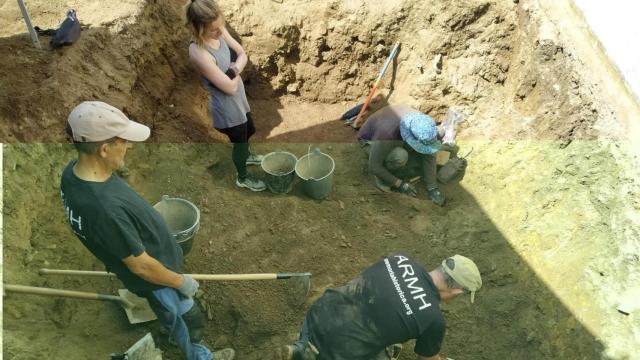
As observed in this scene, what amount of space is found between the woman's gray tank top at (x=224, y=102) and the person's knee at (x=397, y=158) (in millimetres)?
1697

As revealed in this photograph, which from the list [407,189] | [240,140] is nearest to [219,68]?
[240,140]

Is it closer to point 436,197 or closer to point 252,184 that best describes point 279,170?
point 252,184

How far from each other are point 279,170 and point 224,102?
1269 millimetres

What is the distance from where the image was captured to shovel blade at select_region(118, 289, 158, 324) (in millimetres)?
3625

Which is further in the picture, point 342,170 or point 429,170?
point 342,170

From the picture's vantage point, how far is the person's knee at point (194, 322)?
3244 mm

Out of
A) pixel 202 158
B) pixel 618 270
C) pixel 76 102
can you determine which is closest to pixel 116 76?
pixel 76 102

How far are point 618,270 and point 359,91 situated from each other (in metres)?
3.89

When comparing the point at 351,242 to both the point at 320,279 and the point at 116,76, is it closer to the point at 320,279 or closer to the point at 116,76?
the point at 320,279

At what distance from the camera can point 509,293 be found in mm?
4391

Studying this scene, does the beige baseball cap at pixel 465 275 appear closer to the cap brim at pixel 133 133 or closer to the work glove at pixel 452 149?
the cap brim at pixel 133 133

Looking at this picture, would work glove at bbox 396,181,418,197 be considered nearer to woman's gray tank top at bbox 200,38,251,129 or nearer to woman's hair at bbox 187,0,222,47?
woman's gray tank top at bbox 200,38,251,129

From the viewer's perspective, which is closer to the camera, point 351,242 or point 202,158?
point 351,242

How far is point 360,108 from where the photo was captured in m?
6.39
